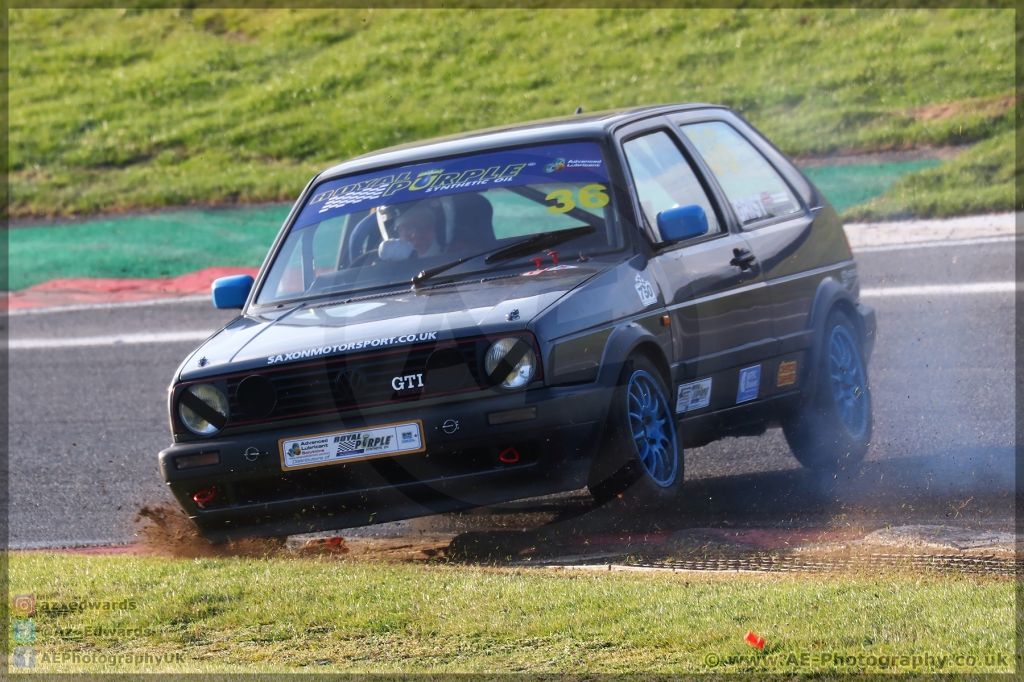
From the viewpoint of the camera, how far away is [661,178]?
654 centimetres

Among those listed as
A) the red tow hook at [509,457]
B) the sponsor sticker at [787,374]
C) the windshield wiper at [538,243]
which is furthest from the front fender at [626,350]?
the sponsor sticker at [787,374]

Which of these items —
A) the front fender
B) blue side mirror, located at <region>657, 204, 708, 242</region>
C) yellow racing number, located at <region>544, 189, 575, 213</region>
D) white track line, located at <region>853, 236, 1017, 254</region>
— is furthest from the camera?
white track line, located at <region>853, 236, 1017, 254</region>

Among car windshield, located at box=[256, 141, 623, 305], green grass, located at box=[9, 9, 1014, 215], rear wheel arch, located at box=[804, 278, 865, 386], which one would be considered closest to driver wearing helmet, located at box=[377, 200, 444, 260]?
car windshield, located at box=[256, 141, 623, 305]

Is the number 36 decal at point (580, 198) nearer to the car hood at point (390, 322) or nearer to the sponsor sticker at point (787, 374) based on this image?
the car hood at point (390, 322)

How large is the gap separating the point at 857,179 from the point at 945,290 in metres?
6.15

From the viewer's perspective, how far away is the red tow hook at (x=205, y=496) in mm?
5414

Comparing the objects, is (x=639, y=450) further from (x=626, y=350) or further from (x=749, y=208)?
(x=749, y=208)

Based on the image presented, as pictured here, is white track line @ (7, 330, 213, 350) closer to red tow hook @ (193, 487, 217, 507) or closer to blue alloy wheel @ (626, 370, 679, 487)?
red tow hook @ (193, 487, 217, 507)

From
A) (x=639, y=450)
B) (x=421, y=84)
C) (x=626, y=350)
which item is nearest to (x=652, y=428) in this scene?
(x=639, y=450)

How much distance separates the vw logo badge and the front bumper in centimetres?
8

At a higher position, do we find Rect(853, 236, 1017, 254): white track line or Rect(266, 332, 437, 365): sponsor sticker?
Rect(266, 332, 437, 365): sponsor sticker

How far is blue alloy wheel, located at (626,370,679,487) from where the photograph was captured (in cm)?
553

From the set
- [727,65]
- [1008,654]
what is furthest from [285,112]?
[1008,654]

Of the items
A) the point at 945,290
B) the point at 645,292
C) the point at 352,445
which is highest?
the point at 645,292
